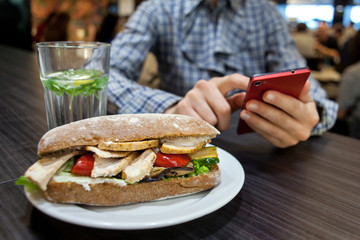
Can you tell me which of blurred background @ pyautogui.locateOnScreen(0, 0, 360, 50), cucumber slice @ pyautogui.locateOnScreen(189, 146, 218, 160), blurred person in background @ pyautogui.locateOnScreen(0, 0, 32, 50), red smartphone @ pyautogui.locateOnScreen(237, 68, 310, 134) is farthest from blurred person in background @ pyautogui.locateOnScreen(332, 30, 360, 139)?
blurred person in background @ pyautogui.locateOnScreen(0, 0, 32, 50)

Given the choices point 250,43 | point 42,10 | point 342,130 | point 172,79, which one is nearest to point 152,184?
point 172,79

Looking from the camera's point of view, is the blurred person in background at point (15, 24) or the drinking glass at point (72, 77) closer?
the drinking glass at point (72, 77)

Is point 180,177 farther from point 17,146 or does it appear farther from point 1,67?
point 1,67

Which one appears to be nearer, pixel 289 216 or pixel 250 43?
pixel 289 216

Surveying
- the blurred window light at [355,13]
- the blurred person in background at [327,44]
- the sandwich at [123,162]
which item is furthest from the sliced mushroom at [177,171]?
the blurred window light at [355,13]

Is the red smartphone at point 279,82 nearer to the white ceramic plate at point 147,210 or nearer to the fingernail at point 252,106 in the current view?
the fingernail at point 252,106

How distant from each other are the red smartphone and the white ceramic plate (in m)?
0.28

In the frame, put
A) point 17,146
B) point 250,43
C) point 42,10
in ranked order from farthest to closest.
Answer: point 42,10, point 250,43, point 17,146

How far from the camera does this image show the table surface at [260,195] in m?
0.55

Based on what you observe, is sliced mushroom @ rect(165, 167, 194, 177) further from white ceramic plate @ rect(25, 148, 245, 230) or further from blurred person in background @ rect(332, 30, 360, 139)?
blurred person in background @ rect(332, 30, 360, 139)

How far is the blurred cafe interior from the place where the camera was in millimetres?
4461

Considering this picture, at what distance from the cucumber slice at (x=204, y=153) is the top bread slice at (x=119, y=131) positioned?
37 millimetres

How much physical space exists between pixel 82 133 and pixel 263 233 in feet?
1.40

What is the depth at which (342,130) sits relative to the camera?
103 inches
